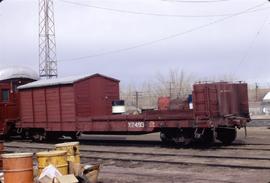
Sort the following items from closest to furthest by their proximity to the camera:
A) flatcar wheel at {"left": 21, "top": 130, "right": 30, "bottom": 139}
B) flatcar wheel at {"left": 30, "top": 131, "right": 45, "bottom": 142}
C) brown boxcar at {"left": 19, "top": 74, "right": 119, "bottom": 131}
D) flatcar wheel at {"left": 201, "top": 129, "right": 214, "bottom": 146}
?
flatcar wheel at {"left": 201, "top": 129, "right": 214, "bottom": 146} → brown boxcar at {"left": 19, "top": 74, "right": 119, "bottom": 131} → flatcar wheel at {"left": 30, "top": 131, "right": 45, "bottom": 142} → flatcar wheel at {"left": 21, "top": 130, "right": 30, "bottom": 139}

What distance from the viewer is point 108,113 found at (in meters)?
22.5

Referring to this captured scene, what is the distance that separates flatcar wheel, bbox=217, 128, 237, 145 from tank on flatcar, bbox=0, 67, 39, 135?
11647mm

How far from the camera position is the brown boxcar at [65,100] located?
68.7 ft

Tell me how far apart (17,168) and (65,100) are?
12.3m

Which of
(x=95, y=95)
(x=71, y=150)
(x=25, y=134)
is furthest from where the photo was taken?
(x=25, y=134)

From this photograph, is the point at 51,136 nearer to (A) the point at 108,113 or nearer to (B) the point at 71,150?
(A) the point at 108,113

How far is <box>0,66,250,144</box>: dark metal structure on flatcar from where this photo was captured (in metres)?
17.1

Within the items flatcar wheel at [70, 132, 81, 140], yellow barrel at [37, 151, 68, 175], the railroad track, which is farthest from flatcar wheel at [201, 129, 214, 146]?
yellow barrel at [37, 151, 68, 175]

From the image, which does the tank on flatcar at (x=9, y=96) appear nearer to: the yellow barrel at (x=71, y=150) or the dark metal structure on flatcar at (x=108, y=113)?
the dark metal structure on flatcar at (x=108, y=113)

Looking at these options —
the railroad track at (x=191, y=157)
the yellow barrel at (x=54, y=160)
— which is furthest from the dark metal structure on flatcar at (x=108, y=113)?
the yellow barrel at (x=54, y=160)

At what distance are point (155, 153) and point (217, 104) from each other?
118 inches

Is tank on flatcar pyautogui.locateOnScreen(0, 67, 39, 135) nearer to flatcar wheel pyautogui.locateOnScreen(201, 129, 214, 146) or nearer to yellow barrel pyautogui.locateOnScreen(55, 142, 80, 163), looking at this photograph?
flatcar wheel pyautogui.locateOnScreen(201, 129, 214, 146)

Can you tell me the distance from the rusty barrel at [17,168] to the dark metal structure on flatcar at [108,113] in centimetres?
893

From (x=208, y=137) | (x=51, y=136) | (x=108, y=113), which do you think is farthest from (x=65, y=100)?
(x=208, y=137)
